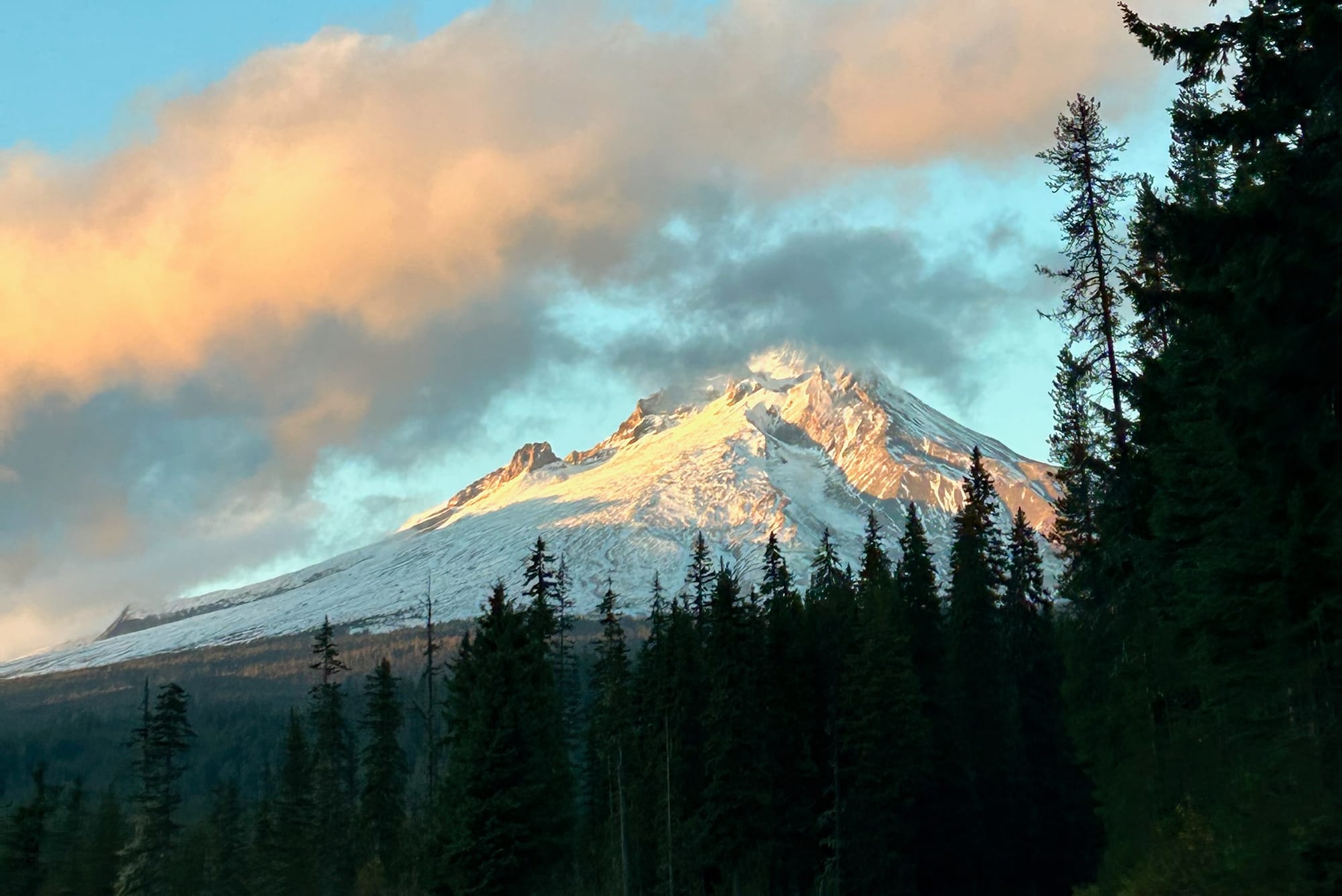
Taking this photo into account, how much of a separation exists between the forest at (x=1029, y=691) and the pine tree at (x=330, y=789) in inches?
10.8

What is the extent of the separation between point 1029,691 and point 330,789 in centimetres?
3862

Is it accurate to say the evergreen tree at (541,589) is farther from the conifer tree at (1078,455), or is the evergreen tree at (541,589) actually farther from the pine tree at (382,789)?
the conifer tree at (1078,455)

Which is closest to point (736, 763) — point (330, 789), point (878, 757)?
point (878, 757)

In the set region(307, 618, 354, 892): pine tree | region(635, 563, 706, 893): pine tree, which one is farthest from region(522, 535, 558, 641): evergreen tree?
region(307, 618, 354, 892): pine tree

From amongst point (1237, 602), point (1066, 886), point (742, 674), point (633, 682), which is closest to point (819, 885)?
point (742, 674)

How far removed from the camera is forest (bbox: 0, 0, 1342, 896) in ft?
59.1

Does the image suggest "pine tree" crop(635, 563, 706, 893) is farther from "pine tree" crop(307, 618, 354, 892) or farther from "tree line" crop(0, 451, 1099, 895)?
"pine tree" crop(307, 618, 354, 892)

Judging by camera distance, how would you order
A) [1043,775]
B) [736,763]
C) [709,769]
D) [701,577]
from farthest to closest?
[701,577] → [1043,775] → [709,769] → [736,763]

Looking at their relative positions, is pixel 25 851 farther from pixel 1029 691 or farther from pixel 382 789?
pixel 1029 691

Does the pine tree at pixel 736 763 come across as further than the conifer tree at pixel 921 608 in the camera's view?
No

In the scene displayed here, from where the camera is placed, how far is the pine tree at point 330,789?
7469 centimetres

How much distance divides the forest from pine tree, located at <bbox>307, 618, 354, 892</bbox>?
27cm

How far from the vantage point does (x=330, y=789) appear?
76125 mm

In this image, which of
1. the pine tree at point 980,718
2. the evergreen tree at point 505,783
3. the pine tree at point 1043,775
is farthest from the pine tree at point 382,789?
the pine tree at point 1043,775
